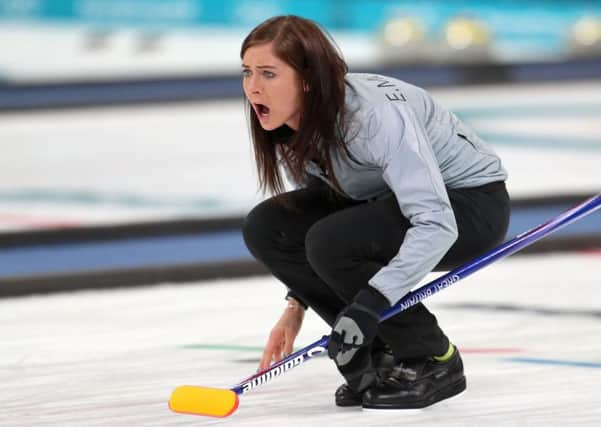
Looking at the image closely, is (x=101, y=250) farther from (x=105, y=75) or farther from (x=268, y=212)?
(x=105, y=75)

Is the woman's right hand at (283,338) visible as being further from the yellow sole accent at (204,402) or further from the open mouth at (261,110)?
the open mouth at (261,110)

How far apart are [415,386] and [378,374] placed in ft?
0.31

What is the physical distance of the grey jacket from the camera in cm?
198

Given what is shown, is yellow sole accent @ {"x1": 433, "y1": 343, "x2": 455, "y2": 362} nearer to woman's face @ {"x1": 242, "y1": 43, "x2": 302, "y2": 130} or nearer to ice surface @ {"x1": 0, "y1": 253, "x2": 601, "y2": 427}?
ice surface @ {"x1": 0, "y1": 253, "x2": 601, "y2": 427}

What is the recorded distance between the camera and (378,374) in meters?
2.24

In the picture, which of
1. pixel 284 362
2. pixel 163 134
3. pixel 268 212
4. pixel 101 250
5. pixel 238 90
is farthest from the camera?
pixel 238 90

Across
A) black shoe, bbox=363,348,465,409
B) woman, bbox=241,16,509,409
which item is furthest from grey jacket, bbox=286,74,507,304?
black shoe, bbox=363,348,465,409

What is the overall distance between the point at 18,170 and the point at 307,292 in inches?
130

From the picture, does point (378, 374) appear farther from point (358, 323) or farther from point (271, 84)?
point (271, 84)

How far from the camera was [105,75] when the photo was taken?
7.83m

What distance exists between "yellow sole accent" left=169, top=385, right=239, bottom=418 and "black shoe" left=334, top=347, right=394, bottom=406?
233mm

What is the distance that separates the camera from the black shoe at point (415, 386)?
7.07ft

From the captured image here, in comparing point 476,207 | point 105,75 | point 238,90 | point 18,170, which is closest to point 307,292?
point 476,207

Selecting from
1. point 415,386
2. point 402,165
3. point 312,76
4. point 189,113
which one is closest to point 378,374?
point 415,386
